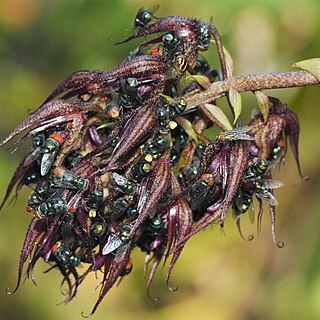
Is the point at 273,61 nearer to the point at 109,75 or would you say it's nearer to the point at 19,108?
the point at 19,108

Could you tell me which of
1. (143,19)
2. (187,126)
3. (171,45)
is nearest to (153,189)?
(187,126)

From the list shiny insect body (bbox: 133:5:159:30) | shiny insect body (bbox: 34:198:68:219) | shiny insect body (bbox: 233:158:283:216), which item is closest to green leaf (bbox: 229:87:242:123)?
shiny insect body (bbox: 233:158:283:216)

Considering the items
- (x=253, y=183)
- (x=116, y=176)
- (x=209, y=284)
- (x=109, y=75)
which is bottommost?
(x=209, y=284)

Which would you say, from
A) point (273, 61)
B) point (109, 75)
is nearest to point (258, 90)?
point (109, 75)

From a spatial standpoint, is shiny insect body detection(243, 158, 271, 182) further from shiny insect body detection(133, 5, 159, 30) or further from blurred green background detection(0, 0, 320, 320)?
blurred green background detection(0, 0, 320, 320)

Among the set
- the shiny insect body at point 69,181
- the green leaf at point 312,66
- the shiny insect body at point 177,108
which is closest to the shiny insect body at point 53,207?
the shiny insect body at point 69,181

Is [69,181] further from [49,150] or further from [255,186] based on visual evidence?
[255,186]
